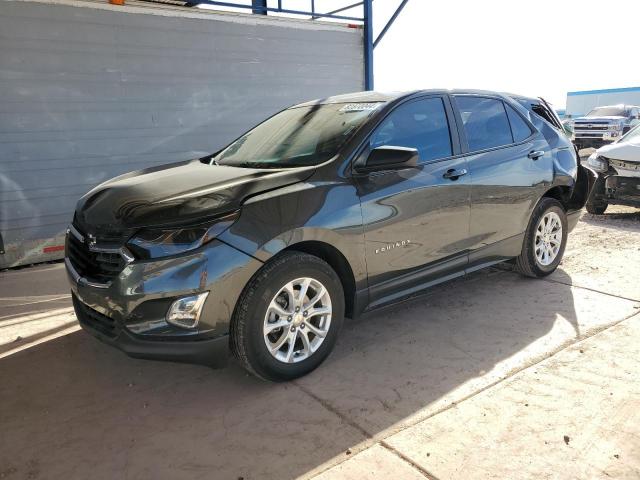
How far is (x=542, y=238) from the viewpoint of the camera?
201 inches

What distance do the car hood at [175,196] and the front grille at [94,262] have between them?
0.45ft

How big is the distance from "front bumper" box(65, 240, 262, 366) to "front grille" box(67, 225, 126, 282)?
0.07 meters

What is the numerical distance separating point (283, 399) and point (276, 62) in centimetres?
629

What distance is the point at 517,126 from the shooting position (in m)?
4.79

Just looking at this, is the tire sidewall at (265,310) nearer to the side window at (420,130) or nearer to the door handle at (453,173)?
the side window at (420,130)

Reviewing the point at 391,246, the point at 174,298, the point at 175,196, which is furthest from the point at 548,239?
the point at 174,298

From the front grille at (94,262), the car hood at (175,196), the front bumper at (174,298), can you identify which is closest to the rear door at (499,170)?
the car hood at (175,196)

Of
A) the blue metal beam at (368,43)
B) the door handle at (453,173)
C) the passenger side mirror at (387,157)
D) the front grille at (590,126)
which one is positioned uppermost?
the blue metal beam at (368,43)

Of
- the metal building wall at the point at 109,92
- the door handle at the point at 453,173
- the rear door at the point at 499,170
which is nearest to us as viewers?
the door handle at the point at 453,173

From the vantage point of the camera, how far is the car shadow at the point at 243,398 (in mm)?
2660

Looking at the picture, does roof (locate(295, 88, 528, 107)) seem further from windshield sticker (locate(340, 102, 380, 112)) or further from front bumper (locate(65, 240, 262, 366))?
front bumper (locate(65, 240, 262, 366))

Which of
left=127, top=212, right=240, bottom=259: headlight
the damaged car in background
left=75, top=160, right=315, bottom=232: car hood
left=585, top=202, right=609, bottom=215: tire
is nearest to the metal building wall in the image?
left=75, top=160, right=315, bottom=232: car hood

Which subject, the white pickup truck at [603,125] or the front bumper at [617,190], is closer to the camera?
the front bumper at [617,190]

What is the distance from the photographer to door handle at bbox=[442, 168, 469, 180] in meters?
4.00
